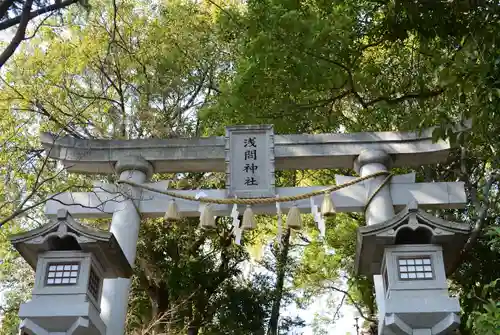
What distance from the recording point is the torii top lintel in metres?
8.89

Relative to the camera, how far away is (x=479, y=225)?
29.9 feet

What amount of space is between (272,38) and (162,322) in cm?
487

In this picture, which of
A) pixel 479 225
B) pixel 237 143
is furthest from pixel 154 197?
pixel 479 225

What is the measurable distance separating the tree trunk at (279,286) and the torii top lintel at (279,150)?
3.68m

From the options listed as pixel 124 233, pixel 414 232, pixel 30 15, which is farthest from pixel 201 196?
pixel 30 15

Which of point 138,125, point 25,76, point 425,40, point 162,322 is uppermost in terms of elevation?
point 25,76

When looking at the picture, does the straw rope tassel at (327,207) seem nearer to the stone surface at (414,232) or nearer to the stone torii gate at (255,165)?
the stone torii gate at (255,165)

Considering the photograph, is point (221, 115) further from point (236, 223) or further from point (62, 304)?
point (62, 304)

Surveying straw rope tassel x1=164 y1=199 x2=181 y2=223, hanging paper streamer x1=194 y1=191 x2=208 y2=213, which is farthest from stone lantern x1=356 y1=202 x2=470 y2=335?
straw rope tassel x1=164 y1=199 x2=181 y2=223

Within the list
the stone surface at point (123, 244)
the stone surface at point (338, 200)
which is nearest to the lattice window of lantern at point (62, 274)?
the stone surface at point (123, 244)

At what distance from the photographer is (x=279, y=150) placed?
29.3 feet

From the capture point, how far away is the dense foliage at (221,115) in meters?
8.68

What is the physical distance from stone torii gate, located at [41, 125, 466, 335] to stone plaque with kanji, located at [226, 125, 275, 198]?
0.01 metres

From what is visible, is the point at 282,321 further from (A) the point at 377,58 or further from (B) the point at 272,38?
(B) the point at 272,38
